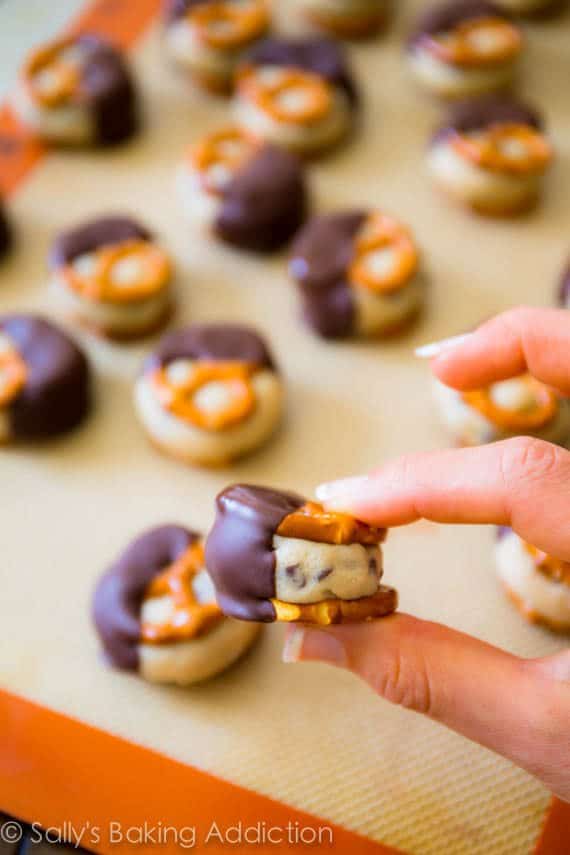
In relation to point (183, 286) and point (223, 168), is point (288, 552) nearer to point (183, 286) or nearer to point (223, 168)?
point (183, 286)

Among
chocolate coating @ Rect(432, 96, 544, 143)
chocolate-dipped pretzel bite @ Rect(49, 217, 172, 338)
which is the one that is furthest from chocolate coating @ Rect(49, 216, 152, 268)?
chocolate coating @ Rect(432, 96, 544, 143)

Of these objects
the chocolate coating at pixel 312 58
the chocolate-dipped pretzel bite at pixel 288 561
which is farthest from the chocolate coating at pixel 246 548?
the chocolate coating at pixel 312 58

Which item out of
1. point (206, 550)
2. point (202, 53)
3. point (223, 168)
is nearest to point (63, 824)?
point (206, 550)

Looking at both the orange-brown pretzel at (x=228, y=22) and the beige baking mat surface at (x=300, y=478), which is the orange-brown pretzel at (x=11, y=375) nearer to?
the beige baking mat surface at (x=300, y=478)

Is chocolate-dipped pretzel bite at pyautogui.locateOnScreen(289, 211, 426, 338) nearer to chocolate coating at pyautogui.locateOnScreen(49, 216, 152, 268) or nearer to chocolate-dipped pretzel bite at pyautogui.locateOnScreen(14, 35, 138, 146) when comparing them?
chocolate coating at pyautogui.locateOnScreen(49, 216, 152, 268)

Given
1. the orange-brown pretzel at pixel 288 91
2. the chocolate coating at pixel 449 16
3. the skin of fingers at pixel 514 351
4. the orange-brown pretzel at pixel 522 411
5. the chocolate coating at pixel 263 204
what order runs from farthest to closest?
the chocolate coating at pixel 449 16 → the orange-brown pretzel at pixel 288 91 → the chocolate coating at pixel 263 204 → the orange-brown pretzel at pixel 522 411 → the skin of fingers at pixel 514 351

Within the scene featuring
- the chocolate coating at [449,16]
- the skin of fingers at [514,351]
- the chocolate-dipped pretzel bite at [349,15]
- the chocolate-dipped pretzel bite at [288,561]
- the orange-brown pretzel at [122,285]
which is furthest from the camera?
the chocolate-dipped pretzel bite at [349,15]
